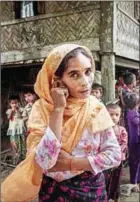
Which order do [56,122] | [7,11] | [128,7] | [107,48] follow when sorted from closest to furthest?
[56,122] → [107,48] → [128,7] → [7,11]

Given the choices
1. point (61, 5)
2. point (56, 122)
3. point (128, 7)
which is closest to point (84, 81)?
point (56, 122)

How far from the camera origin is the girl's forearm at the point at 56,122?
3.38ft

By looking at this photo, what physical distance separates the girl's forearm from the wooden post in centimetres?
389

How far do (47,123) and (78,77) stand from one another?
0.18 metres

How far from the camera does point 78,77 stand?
1088 mm

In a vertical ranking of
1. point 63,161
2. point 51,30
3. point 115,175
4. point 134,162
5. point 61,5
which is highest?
point 61,5

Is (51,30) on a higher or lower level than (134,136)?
higher

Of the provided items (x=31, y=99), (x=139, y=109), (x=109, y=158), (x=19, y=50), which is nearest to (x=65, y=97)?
(x=109, y=158)

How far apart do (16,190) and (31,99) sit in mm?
3915

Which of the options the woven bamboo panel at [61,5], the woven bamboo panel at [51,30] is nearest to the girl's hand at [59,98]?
the woven bamboo panel at [51,30]

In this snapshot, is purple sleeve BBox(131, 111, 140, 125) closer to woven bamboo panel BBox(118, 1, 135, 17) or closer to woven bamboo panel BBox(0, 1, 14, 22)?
woven bamboo panel BBox(118, 1, 135, 17)

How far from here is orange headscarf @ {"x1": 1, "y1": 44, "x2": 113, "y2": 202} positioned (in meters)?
1.08

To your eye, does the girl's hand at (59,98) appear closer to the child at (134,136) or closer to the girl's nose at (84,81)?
the girl's nose at (84,81)

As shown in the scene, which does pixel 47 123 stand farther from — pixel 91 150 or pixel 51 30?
pixel 51 30
